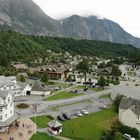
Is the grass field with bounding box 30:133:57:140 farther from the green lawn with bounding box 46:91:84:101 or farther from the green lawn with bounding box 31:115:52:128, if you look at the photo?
the green lawn with bounding box 46:91:84:101

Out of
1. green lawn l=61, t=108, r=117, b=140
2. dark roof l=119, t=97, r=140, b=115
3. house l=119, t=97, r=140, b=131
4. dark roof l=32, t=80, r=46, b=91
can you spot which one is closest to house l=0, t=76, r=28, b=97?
dark roof l=32, t=80, r=46, b=91

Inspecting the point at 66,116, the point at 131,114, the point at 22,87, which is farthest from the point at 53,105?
the point at 131,114

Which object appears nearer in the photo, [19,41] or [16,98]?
[16,98]

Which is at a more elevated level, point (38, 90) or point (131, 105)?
point (38, 90)

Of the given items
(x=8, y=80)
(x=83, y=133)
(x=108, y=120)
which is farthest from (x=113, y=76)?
(x=83, y=133)

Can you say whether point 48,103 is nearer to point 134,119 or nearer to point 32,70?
point 134,119

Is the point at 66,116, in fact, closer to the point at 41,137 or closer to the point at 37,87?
the point at 41,137
